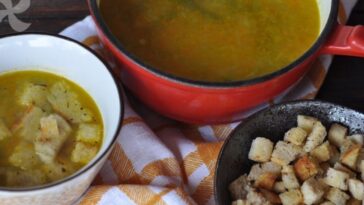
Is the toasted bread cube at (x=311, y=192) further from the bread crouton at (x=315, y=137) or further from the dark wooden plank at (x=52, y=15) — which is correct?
the dark wooden plank at (x=52, y=15)

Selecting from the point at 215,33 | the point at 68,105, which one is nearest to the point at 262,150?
the point at 215,33

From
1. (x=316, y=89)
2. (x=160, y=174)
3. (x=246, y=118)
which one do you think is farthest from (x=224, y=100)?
(x=316, y=89)

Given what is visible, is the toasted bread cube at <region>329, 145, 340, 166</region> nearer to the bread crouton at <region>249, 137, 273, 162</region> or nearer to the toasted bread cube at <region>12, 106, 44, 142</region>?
the bread crouton at <region>249, 137, 273, 162</region>

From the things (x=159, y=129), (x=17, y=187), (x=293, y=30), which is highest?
(x=293, y=30)

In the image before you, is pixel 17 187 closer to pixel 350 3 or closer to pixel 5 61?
pixel 5 61

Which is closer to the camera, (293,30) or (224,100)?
(224,100)

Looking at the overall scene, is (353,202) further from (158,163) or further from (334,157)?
(158,163)

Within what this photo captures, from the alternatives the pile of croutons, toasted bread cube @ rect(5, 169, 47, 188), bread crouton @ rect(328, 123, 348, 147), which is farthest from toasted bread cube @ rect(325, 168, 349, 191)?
toasted bread cube @ rect(5, 169, 47, 188)
